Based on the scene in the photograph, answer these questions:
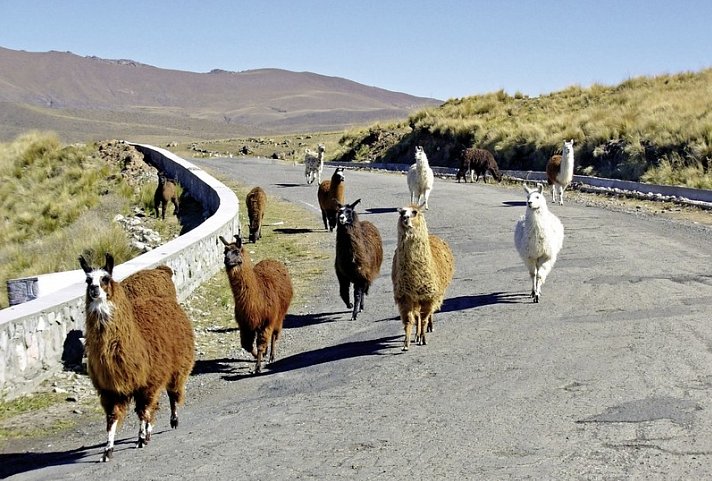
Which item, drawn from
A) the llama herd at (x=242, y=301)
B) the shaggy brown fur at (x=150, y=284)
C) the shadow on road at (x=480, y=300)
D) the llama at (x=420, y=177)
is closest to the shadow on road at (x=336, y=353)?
the llama herd at (x=242, y=301)

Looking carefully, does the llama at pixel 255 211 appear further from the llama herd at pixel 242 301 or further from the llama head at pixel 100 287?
the llama head at pixel 100 287

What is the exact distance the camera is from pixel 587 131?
1491 inches

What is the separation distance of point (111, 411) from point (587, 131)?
33.1 metres

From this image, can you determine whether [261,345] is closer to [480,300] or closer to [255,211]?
[480,300]

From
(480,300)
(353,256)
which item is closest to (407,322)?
(353,256)

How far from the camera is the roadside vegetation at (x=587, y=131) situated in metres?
31.4

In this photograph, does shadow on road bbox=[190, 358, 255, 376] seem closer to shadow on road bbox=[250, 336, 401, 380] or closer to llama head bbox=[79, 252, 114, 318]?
shadow on road bbox=[250, 336, 401, 380]

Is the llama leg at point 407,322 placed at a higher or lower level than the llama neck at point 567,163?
lower

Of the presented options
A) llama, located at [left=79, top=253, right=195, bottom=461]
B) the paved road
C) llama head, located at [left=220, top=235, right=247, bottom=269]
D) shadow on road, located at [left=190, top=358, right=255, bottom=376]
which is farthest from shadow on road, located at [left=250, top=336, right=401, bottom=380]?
llama, located at [left=79, top=253, right=195, bottom=461]

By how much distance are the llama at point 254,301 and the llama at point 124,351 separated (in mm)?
1900

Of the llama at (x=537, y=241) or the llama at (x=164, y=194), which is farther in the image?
the llama at (x=164, y=194)

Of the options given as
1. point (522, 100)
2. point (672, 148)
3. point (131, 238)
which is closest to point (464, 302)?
point (131, 238)

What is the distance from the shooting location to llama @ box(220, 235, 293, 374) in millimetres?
10008

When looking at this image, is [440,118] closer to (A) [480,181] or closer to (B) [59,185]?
(A) [480,181]
